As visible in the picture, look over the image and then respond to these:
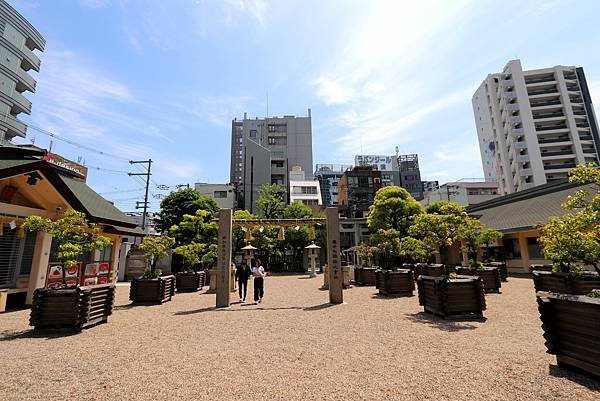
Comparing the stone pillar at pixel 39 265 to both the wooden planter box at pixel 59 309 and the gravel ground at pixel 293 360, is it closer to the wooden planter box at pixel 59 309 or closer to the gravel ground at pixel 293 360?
the gravel ground at pixel 293 360

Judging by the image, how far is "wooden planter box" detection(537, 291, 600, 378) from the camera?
11.5 feet

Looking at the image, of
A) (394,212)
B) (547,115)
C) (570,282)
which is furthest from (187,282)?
(547,115)

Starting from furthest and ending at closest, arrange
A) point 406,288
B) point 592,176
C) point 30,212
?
point 406,288
point 30,212
point 592,176

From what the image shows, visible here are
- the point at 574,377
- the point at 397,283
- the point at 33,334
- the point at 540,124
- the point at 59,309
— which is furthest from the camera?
the point at 540,124

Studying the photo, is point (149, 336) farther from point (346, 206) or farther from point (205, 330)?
point (346, 206)

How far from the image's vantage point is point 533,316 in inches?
278

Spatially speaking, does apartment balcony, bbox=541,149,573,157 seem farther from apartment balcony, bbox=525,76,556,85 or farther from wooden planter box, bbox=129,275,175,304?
wooden planter box, bbox=129,275,175,304

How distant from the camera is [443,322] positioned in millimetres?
6812

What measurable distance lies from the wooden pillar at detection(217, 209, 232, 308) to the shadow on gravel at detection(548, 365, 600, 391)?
8.27 m

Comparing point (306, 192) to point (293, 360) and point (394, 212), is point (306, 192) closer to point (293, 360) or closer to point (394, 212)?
point (394, 212)

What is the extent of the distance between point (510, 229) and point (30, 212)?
24.9 metres

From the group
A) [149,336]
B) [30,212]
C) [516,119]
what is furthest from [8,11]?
[516,119]

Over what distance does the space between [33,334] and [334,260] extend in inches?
317

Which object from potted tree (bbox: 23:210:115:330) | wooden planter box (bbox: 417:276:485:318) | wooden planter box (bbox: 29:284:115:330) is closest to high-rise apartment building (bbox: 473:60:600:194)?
wooden planter box (bbox: 417:276:485:318)
